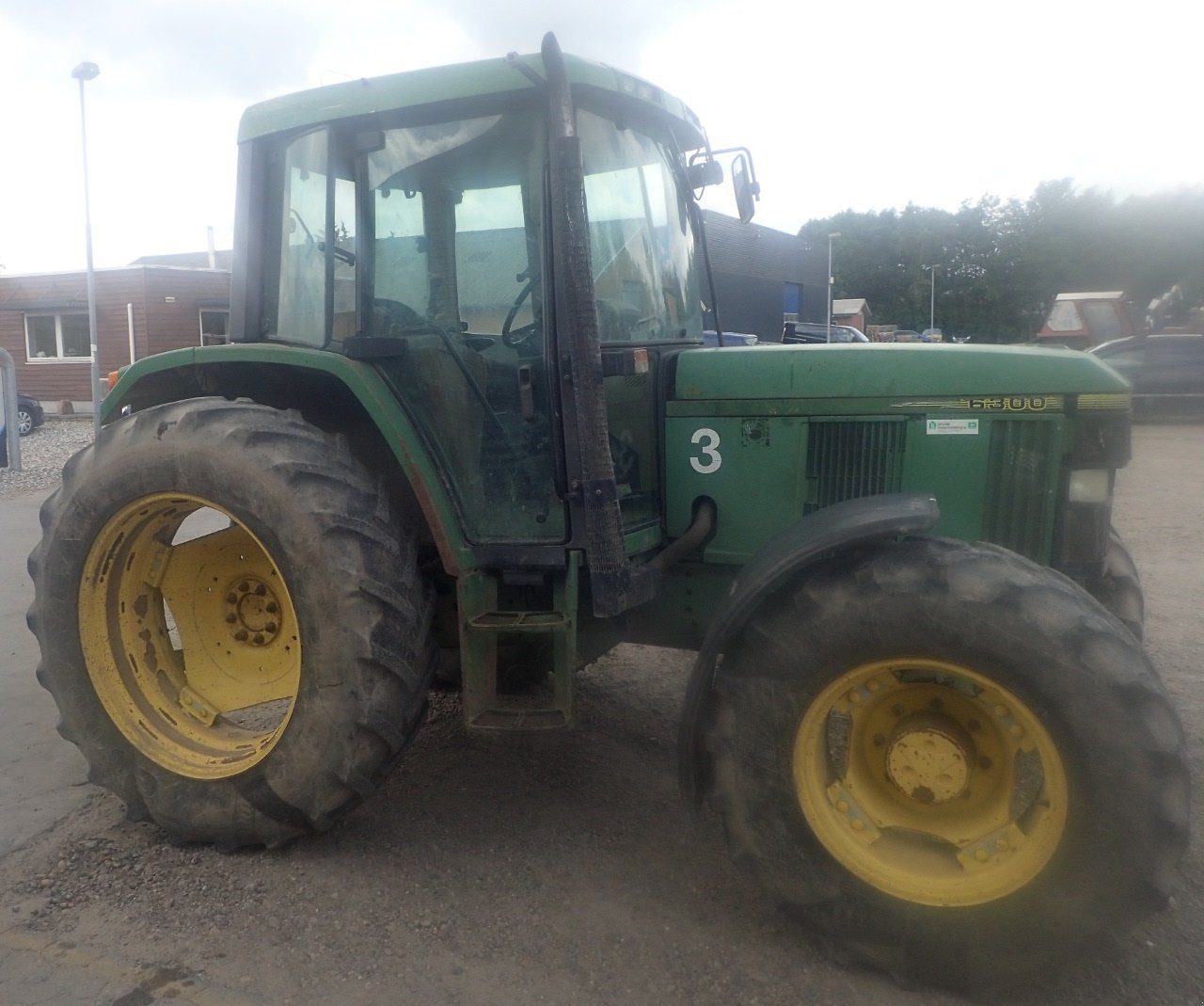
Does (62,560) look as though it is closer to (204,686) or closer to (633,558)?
(204,686)

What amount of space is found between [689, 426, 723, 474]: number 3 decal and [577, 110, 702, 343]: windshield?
1.24 ft

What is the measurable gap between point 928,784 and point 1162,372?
16.8 meters

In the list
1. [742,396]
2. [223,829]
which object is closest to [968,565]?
[742,396]

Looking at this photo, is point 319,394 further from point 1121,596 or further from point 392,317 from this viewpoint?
point 1121,596

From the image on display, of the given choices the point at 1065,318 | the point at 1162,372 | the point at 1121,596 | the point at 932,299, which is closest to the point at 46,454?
the point at 1121,596

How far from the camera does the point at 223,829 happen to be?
3.21 metres

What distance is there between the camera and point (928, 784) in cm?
270

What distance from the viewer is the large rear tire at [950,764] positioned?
2396mm

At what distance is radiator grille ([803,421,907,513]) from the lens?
10.8 feet

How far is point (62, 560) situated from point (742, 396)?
2314 mm

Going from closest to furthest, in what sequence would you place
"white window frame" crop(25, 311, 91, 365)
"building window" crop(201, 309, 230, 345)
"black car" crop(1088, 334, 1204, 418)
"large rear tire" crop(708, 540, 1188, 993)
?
"large rear tire" crop(708, 540, 1188, 993), "black car" crop(1088, 334, 1204, 418), "building window" crop(201, 309, 230, 345), "white window frame" crop(25, 311, 91, 365)

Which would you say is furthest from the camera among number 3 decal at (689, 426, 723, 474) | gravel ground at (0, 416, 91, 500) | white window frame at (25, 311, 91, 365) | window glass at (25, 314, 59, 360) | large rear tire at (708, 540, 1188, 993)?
window glass at (25, 314, 59, 360)

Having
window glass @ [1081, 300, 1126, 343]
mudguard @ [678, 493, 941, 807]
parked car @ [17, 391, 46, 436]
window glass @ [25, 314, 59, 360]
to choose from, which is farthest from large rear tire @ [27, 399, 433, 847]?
window glass @ [25, 314, 59, 360]

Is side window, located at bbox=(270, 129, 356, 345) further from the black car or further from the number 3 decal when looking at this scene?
the black car
